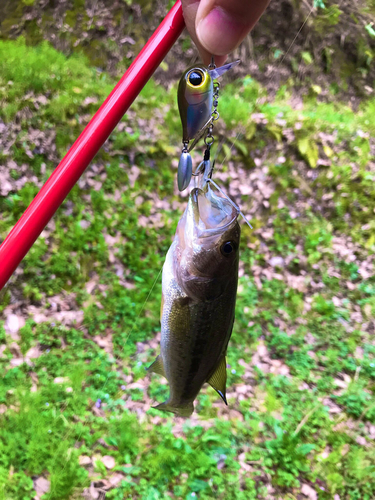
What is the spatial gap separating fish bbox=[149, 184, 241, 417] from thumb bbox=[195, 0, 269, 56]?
552 mm

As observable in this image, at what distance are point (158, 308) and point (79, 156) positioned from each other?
2.78 m

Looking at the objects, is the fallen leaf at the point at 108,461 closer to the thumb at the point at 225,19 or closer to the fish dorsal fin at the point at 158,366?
the fish dorsal fin at the point at 158,366

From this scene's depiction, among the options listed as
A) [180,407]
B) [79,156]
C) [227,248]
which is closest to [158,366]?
[180,407]

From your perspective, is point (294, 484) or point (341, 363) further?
point (341, 363)

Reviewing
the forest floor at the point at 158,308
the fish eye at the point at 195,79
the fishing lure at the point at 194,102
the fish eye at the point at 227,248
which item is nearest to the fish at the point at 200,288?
A: the fish eye at the point at 227,248

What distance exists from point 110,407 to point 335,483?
7.63 feet

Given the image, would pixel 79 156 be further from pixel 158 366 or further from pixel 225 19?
pixel 158 366

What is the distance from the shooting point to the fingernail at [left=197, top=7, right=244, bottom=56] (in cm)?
121

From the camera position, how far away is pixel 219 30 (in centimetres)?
124

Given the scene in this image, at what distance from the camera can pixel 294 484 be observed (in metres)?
3.31

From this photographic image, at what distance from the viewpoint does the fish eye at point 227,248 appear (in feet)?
4.46

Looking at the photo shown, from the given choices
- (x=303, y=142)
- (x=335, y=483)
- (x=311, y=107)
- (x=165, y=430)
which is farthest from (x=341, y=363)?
(x=311, y=107)

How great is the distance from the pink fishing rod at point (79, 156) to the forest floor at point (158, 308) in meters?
2.12

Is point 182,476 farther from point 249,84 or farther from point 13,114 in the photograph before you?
point 249,84
